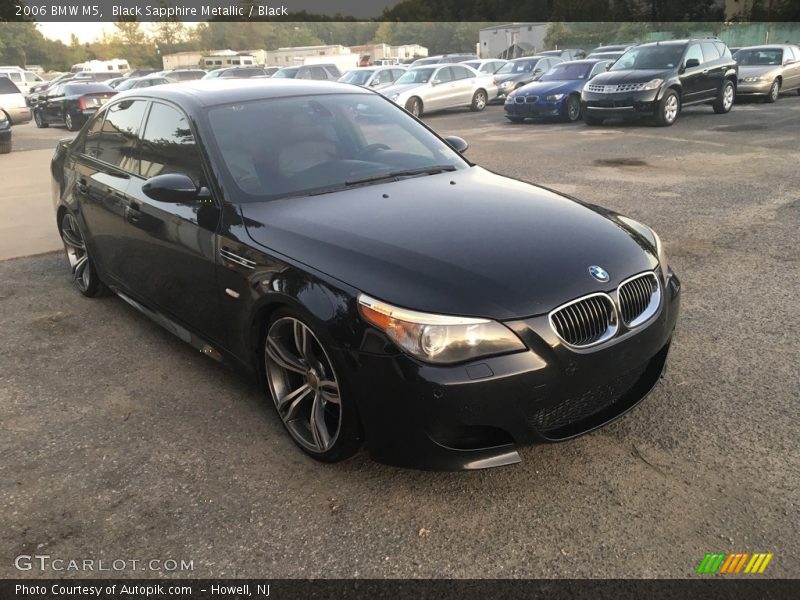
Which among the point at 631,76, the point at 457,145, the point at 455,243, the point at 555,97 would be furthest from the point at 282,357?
the point at 555,97

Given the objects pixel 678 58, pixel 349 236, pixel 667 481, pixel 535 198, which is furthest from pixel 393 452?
pixel 678 58

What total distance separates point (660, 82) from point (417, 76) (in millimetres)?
7917

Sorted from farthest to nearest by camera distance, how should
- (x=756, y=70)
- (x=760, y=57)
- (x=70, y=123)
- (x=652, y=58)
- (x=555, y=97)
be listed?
(x=70, y=123), (x=760, y=57), (x=756, y=70), (x=555, y=97), (x=652, y=58)

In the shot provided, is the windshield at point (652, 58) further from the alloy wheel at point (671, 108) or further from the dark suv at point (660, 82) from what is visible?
the alloy wheel at point (671, 108)

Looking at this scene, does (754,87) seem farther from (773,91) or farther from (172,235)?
(172,235)

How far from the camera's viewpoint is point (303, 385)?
3129mm

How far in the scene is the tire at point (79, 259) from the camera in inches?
208

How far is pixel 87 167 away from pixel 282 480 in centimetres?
322

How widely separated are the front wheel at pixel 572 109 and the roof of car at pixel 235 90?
43.3 ft

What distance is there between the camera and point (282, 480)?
9.81 feet

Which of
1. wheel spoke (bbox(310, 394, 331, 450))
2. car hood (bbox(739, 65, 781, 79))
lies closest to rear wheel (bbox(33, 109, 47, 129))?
car hood (bbox(739, 65, 781, 79))

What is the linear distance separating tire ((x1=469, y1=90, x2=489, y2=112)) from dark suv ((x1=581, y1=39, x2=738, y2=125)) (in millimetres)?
6237

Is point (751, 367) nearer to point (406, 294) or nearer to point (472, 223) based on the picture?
point (472, 223)

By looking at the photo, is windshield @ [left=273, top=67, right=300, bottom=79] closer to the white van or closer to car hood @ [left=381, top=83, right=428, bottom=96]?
car hood @ [left=381, top=83, right=428, bottom=96]
